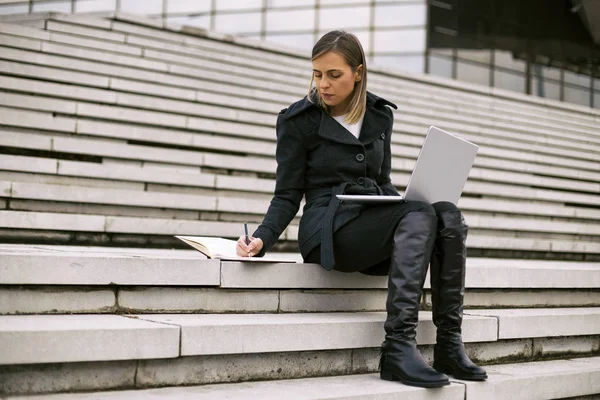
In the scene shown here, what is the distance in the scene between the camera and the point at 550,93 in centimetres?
2111

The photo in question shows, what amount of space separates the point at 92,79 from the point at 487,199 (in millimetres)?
4070

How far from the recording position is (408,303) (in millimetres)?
2654

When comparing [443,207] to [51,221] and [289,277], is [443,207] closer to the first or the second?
[289,277]

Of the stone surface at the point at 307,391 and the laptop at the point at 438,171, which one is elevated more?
the laptop at the point at 438,171

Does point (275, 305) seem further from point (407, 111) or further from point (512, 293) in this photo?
point (407, 111)

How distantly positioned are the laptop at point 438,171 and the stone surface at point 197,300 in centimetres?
53

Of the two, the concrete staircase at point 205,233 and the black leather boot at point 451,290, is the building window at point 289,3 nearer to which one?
the concrete staircase at point 205,233

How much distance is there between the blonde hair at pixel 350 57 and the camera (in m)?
2.94

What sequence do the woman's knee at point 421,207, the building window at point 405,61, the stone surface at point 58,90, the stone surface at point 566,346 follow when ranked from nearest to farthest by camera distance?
the woman's knee at point 421,207 → the stone surface at point 566,346 → the stone surface at point 58,90 → the building window at point 405,61

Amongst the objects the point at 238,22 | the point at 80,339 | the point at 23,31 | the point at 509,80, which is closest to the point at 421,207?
the point at 80,339

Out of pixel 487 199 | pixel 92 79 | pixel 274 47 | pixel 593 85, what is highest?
pixel 593 85

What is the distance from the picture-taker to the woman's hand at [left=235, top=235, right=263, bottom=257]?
2930 mm

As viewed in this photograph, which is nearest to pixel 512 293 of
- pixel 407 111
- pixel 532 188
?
pixel 532 188

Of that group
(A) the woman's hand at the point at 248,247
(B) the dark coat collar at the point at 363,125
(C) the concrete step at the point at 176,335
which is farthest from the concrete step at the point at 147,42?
(C) the concrete step at the point at 176,335
